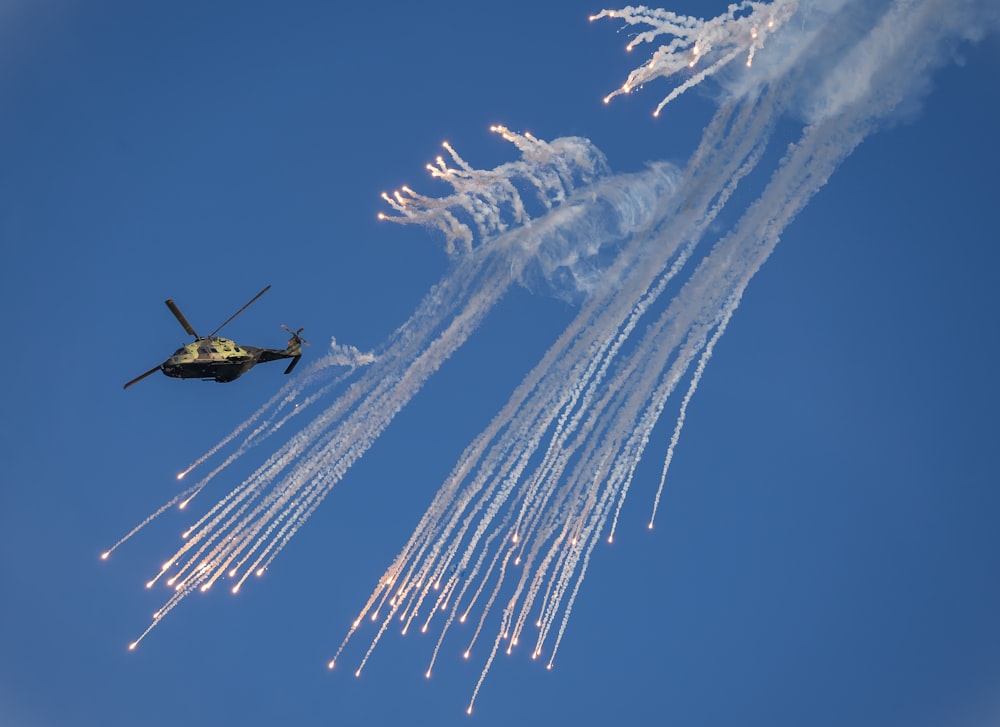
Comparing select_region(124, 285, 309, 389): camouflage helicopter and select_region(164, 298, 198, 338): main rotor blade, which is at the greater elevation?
select_region(164, 298, 198, 338): main rotor blade

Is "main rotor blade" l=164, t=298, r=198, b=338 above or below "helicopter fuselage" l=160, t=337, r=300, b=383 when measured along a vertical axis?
above

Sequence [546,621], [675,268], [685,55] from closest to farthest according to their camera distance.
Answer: [685,55]
[675,268]
[546,621]

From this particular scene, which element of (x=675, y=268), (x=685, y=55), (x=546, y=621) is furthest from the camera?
(x=546, y=621)

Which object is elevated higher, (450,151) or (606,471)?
(450,151)

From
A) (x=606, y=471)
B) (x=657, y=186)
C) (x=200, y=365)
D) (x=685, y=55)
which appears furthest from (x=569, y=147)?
(x=200, y=365)

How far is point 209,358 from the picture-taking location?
128 ft

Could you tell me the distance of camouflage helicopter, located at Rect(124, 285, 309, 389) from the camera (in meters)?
38.8

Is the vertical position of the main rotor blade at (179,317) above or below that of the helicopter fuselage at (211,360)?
above

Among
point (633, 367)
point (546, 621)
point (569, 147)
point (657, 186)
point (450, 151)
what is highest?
point (450, 151)

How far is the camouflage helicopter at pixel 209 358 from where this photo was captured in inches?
1527

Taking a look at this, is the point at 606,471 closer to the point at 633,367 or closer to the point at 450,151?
the point at 633,367

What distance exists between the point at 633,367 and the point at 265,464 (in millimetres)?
12010

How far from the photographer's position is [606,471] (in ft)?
117

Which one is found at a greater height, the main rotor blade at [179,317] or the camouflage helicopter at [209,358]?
the main rotor blade at [179,317]
